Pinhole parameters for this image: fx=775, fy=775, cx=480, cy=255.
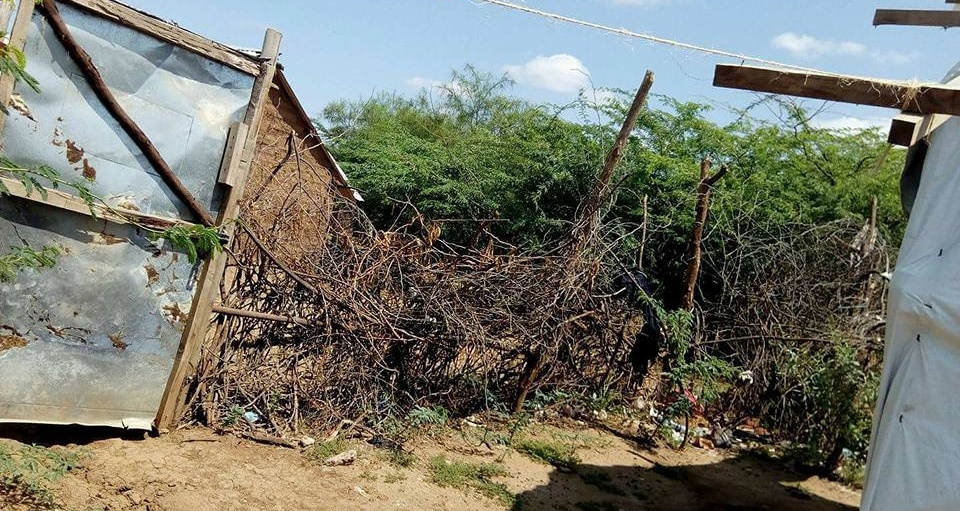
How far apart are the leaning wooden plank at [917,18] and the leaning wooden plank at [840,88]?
1.90m

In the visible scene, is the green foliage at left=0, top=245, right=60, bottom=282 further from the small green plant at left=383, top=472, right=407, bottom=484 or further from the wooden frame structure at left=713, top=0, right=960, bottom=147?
the wooden frame structure at left=713, top=0, right=960, bottom=147

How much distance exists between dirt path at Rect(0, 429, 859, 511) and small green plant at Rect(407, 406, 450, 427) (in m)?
0.19

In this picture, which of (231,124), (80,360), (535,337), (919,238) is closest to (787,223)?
(535,337)

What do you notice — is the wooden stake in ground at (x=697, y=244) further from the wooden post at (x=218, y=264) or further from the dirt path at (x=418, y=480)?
the wooden post at (x=218, y=264)

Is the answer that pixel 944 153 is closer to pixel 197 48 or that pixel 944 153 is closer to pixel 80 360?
pixel 197 48

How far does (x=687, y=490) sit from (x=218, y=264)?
178 inches

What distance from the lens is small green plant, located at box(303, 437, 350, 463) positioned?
5527 mm

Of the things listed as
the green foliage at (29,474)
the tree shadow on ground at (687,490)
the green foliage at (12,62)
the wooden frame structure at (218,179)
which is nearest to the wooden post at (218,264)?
the wooden frame structure at (218,179)

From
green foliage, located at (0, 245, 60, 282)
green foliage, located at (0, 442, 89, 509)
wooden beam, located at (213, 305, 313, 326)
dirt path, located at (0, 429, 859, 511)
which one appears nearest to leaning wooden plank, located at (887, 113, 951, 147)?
dirt path, located at (0, 429, 859, 511)

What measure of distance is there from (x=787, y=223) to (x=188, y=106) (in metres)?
8.00

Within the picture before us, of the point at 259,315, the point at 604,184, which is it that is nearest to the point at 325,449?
the point at 259,315

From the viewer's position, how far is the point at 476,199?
14625mm

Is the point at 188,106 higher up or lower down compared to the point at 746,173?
lower down

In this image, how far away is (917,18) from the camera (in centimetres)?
560
